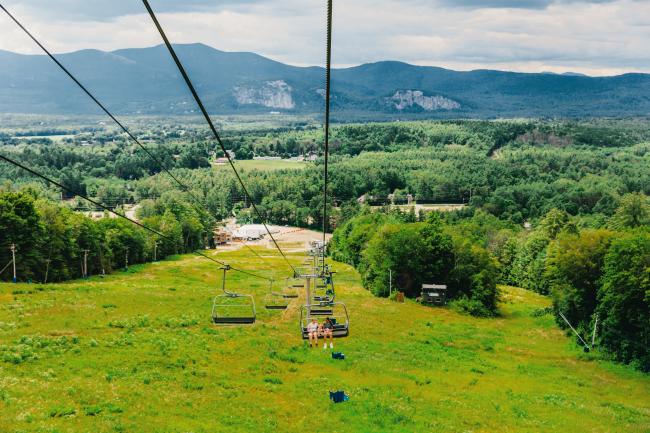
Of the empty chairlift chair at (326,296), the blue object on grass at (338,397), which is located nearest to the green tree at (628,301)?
the empty chairlift chair at (326,296)

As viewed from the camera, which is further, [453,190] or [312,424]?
[453,190]

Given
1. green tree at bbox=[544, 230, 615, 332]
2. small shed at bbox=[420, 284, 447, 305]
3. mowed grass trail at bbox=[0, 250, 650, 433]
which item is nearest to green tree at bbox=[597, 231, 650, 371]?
mowed grass trail at bbox=[0, 250, 650, 433]

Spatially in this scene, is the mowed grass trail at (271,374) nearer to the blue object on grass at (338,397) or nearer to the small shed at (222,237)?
the blue object on grass at (338,397)

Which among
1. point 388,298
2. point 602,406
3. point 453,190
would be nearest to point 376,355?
point 602,406

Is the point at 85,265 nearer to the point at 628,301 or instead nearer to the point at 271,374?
the point at 271,374

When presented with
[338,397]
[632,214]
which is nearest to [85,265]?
[338,397]

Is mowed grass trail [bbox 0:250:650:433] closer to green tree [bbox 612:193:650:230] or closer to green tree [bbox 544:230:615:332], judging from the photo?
green tree [bbox 544:230:615:332]

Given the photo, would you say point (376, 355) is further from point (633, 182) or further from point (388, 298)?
point (633, 182)
